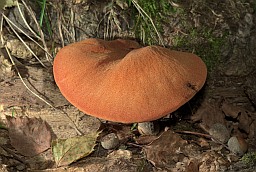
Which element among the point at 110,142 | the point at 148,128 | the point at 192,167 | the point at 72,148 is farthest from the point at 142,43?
the point at 192,167

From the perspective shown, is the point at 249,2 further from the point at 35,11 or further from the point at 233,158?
the point at 35,11

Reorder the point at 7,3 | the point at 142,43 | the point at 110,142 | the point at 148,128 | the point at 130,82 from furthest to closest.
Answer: the point at 142,43 < the point at 7,3 < the point at 148,128 < the point at 110,142 < the point at 130,82

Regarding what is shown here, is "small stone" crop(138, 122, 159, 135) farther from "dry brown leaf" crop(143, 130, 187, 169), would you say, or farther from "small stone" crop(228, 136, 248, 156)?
"small stone" crop(228, 136, 248, 156)

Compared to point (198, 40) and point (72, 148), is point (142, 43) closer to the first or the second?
point (198, 40)

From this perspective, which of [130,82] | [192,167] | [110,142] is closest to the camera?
[130,82]

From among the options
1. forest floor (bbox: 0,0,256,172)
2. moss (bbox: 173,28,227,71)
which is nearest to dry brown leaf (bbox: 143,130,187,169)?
forest floor (bbox: 0,0,256,172)

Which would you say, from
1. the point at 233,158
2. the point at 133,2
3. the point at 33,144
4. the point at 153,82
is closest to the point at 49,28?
the point at 133,2

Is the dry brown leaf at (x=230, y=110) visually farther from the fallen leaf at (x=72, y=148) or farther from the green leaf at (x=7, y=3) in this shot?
the green leaf at (x=7, y=3)

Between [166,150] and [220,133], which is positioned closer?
[166,150]
